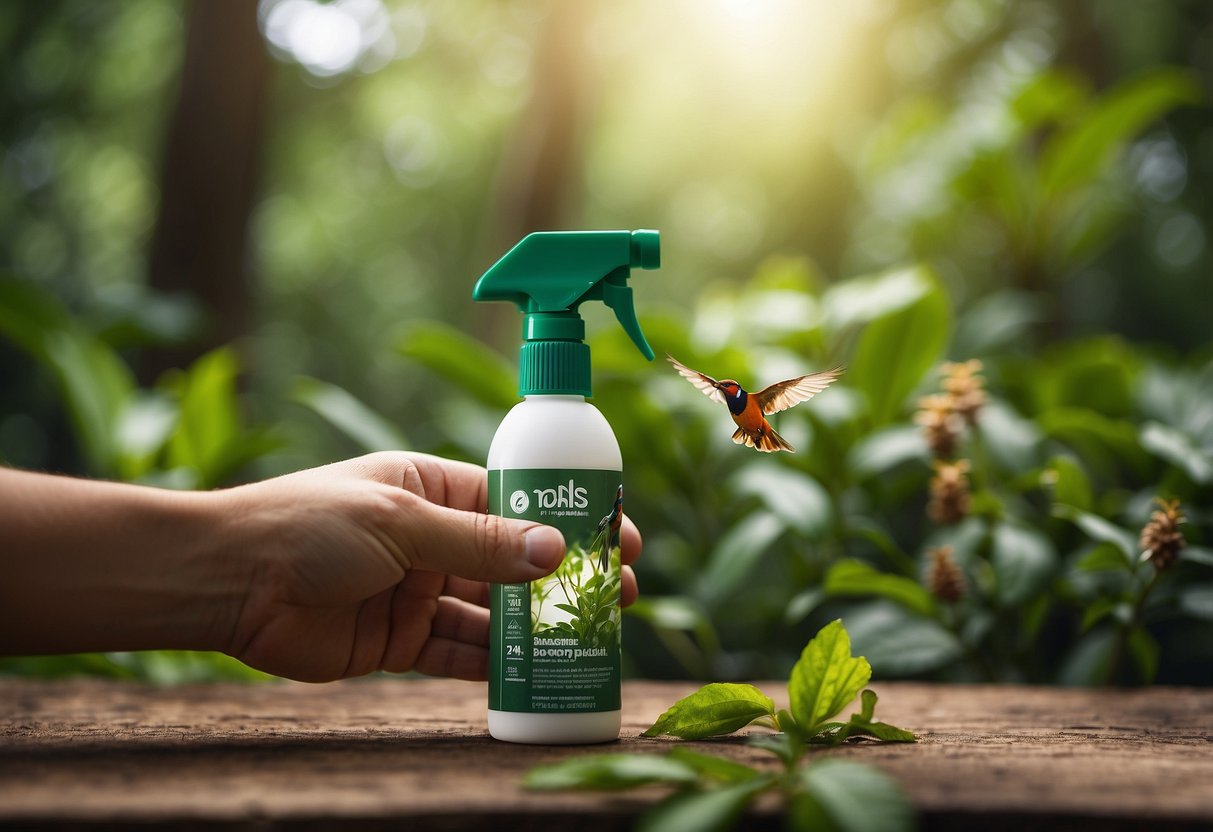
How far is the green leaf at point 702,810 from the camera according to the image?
61 cm

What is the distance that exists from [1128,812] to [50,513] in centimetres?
91

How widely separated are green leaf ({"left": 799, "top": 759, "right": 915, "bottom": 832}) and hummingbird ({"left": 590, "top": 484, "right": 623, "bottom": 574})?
318mm

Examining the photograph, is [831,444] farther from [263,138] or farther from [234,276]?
[263,138]

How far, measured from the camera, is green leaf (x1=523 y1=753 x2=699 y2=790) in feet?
2.14

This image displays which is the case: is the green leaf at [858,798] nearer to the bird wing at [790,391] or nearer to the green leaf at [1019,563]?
the bird wing at [790,391]

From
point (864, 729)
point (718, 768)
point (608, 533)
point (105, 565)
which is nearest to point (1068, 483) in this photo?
point (864, 729)

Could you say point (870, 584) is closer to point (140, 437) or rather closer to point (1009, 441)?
point (1009, 441)

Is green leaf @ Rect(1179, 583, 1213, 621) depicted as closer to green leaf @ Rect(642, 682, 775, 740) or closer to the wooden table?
the wooden table

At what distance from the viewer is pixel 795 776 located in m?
0.69

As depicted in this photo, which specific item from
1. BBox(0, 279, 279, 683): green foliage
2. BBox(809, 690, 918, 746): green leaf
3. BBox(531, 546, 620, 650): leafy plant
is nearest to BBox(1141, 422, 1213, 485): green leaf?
BBox(809, 690, 918, 746): green leaf

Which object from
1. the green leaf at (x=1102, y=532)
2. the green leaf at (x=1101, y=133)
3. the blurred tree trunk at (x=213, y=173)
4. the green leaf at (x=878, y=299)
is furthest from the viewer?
the blurred tree trunk at (x=213, y=173)

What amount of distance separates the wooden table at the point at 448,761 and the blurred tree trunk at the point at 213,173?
1525 mm

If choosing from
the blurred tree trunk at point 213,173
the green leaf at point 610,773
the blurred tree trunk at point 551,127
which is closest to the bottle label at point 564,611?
the green leaf at point 610,773

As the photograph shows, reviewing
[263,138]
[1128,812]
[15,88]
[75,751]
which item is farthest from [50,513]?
[15,88]
